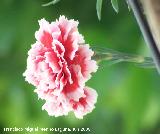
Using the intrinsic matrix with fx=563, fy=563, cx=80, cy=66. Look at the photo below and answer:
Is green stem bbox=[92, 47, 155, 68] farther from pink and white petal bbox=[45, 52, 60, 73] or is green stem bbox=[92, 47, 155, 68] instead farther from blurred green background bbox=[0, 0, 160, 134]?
blurred green background bbox=[0, 0, 160, 134]

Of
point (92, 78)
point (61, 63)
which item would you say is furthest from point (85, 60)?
point (92, 78)

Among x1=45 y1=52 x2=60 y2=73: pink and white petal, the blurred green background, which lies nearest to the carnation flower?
x1=45 y1=52 x2=60 y2=73: pink and white petal

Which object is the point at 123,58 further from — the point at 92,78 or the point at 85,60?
the point at 92,78

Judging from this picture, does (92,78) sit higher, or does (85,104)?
(92,78)

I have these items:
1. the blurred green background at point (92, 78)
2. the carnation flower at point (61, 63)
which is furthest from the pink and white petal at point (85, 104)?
the blurred green background at point (92, 78)

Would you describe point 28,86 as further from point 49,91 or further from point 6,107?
point 49,91

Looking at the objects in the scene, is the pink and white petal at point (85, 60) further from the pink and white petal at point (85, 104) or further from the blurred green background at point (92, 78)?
the blurred green background at point (92, 78)
